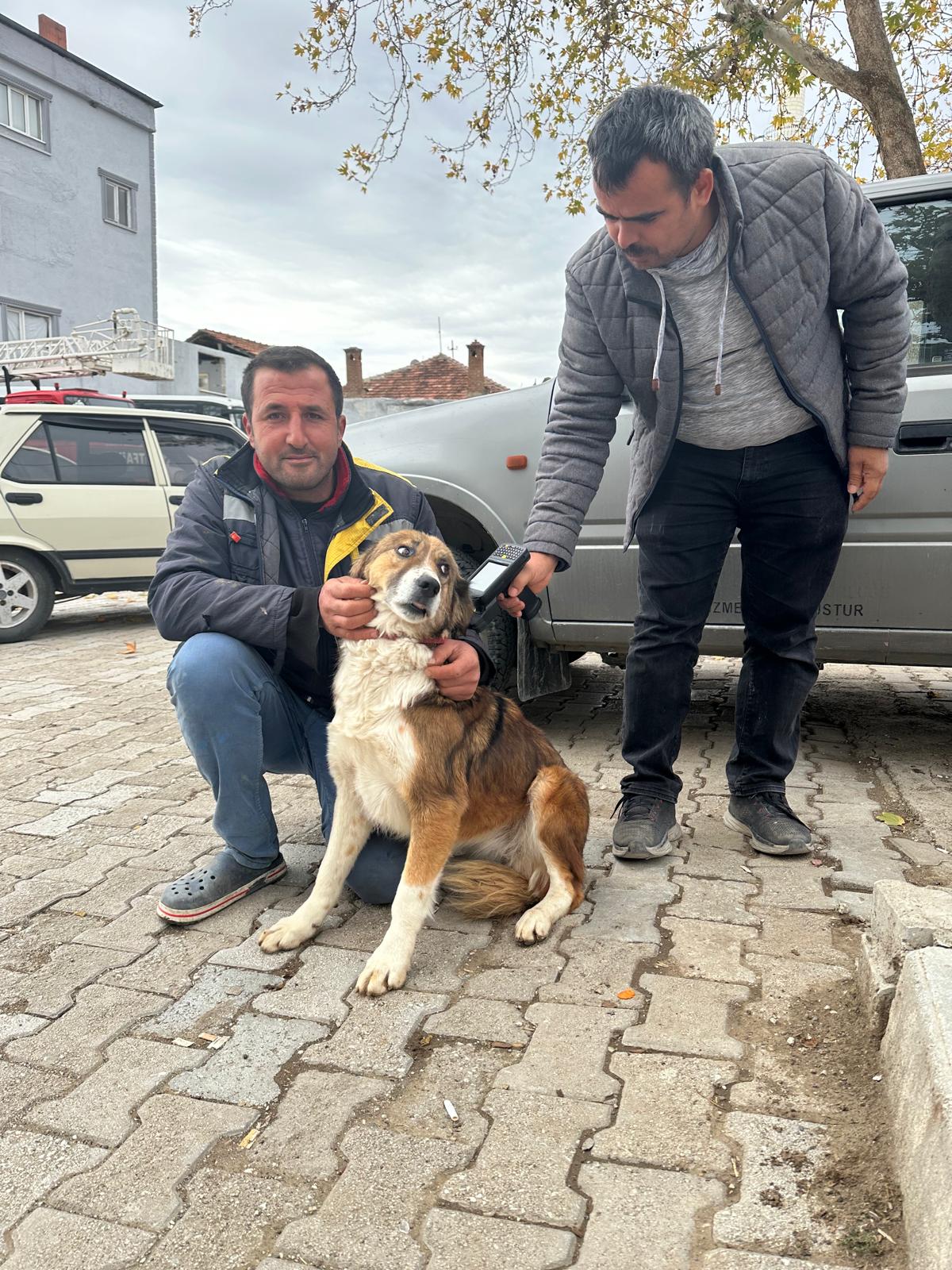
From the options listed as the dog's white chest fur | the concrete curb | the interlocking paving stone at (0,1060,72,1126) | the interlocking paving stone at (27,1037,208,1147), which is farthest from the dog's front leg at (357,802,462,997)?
the concrete curb

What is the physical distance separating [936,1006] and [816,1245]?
0.44m

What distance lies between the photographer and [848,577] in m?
3.69

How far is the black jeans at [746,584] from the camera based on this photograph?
2.90 metres

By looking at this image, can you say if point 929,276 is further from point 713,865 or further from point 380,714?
point 380,714

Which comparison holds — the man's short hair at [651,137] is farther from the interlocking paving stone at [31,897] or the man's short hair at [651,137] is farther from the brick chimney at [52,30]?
the brick chimney at [52,30]

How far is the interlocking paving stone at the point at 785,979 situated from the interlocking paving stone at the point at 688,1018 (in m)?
0.06

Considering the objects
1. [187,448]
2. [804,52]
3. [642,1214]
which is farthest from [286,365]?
[804,52]

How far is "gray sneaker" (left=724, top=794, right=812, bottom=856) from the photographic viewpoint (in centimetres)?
308

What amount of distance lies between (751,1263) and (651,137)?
2.43m

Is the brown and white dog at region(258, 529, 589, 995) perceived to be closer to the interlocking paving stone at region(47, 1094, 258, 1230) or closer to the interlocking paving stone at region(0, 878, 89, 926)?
the interlocking paving stone at region(47, 1094, 258, 1230)

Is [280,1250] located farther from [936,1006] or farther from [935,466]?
[935,466]

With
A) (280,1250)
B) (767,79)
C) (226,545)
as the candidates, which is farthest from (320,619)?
(767,79)

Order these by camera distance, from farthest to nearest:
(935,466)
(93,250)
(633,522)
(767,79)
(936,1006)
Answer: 1. (93,250)
2. (767,79)
3. (935,466)
4. (633,522)
5. (936,1006)

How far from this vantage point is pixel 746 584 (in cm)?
313
